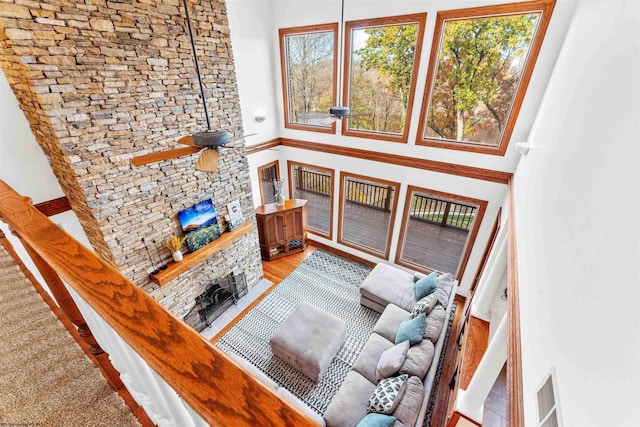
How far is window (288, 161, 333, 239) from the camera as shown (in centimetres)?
677

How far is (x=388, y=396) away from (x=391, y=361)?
0.47 m

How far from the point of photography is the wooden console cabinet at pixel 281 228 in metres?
6.02

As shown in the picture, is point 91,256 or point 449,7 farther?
point 449,7

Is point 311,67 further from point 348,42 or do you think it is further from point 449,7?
point 449,7

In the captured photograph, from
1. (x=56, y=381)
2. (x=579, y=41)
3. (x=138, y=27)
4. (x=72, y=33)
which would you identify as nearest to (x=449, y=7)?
(x=579, y=41)

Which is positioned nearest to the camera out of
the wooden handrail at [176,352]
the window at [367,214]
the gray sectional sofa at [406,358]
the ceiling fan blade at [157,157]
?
the wooden handrail at [176,352]

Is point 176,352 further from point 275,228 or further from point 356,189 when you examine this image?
point 356,189

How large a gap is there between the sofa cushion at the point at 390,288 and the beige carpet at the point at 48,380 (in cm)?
424

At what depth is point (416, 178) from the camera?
16.5 feet

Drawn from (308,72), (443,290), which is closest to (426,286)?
(443,290)

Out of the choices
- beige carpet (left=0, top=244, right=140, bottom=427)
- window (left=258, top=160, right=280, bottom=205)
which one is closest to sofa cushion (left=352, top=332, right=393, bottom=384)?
beige carpet (left=0, top=244, right=140, bottom=427)

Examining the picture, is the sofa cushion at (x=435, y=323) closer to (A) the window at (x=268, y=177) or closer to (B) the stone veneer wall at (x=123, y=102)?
(B) the stone veneer wall at (x=123, y=102)

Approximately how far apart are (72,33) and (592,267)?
14.2 ft

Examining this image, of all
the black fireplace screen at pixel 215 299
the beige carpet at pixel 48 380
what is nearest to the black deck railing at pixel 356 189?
the black fireplace screen at pixel 215 299
